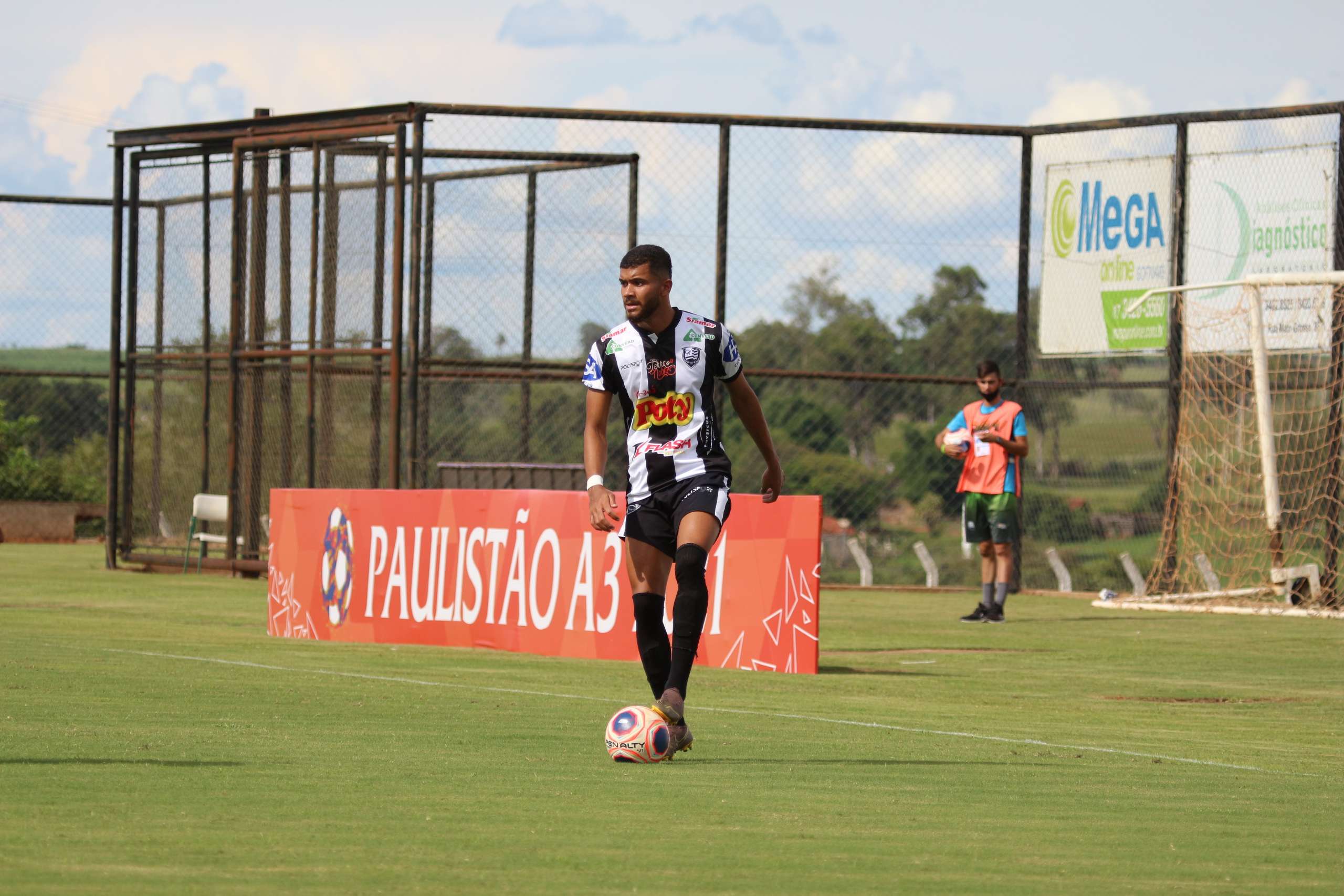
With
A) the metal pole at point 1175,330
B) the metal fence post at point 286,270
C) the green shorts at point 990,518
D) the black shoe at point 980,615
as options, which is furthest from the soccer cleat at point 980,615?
the metal fence post at point 286,270

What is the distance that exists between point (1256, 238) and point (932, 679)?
9689 millimetres

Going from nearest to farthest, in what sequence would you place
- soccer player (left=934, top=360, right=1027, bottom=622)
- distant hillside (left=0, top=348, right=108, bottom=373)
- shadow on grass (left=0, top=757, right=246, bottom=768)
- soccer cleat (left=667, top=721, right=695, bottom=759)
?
1. shadow on grass (left=0, top=757, right=246, bottom=768)
2. soccer cleat (left=667, top=721, right=695, bottom=759)
3. soccer player (left=934, top=360, right=1027, bottom=622)
4. distant hillside (left=0, top=348, right=108, bottom=373)

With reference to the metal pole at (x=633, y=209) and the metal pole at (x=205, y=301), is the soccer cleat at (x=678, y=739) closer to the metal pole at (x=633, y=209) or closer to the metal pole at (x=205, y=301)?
the metal pole at (x=633, y=209)

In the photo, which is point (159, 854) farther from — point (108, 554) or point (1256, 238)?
point (108, 554)

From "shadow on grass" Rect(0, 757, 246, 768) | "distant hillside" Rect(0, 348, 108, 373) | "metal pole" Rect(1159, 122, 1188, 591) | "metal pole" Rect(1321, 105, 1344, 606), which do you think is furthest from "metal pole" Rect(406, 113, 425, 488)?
"distant hillside" Rect(0, 348, 108, 373)

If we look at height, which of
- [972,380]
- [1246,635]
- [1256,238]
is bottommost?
[1246,635]

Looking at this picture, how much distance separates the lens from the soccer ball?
625 cm

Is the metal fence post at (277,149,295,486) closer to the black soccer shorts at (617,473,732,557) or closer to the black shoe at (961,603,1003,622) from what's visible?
the black shoe at (961,603,1003,622)

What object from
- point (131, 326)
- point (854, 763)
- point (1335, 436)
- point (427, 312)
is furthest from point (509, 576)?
Result: point (131, 326)

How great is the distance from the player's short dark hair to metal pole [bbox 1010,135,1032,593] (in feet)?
43.8

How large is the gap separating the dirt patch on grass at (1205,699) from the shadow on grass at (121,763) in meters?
5.30

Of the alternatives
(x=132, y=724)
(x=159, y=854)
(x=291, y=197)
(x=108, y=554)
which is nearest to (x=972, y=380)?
(x=291, y=197)

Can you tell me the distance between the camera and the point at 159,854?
170 inches

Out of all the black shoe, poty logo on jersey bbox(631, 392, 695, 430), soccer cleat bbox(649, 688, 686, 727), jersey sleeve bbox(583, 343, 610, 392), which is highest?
jersey sleeve bbox(583, 343, 610, 392)
